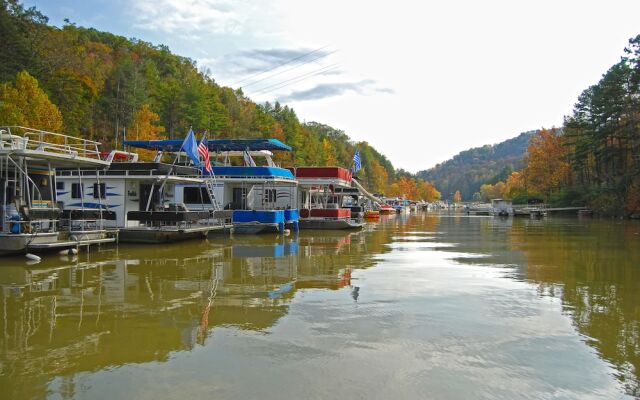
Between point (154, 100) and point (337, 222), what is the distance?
45.8m

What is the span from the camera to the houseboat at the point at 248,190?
28938 mm

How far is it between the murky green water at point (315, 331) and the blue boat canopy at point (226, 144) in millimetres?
15925

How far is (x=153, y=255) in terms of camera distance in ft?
60.2

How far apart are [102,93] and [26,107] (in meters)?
28.7

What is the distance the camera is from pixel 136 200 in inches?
968

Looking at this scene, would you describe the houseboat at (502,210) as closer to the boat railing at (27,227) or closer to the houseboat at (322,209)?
the houseboat at (322,209)

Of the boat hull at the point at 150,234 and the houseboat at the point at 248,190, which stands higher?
the houseboat at the point at 248,190

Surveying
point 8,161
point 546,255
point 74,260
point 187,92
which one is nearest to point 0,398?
point 74,260

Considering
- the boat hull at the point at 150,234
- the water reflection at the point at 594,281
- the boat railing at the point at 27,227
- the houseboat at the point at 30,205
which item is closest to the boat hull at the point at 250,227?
the boat hull at the point at 150,234

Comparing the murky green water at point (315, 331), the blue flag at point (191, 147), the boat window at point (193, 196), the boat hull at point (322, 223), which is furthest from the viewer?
the boat hull at point (322, 223)

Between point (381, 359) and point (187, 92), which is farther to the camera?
point (187, 92)

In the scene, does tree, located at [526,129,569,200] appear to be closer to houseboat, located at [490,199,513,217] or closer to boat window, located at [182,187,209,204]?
houseboat, located at [490,199,513,217]

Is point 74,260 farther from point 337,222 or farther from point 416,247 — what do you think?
point 337,222

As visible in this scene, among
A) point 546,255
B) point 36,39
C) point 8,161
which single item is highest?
point 36,39
